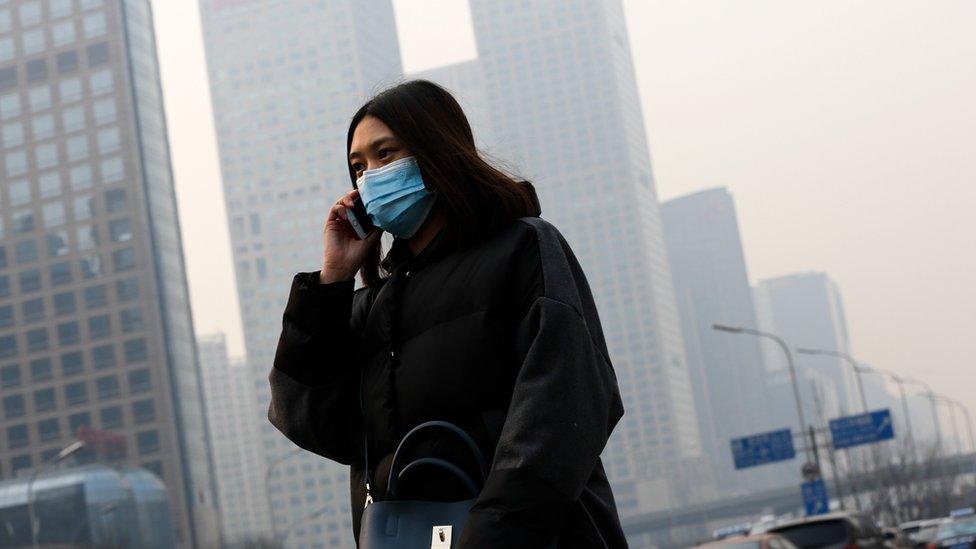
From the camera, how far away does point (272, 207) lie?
141875 mm

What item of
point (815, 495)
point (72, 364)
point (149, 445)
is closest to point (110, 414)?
point (149, 445)

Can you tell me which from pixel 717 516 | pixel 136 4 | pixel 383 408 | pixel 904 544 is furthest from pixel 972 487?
pixel 383 408

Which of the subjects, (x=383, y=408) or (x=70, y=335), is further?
(x=70, y=335)

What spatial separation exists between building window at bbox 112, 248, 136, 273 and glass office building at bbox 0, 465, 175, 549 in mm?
16251

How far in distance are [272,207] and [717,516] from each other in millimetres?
57931

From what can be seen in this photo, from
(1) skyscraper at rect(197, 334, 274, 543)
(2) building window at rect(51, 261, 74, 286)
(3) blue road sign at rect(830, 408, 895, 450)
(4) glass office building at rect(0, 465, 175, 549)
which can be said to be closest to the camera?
(3) blue road sign at rect(830, 408, 895, 450)

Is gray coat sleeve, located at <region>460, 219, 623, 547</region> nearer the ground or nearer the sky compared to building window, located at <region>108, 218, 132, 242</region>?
nearer the ground

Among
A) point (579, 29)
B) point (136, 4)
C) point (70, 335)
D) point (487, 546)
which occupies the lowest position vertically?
point (487, 546)

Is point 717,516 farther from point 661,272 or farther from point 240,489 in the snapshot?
point 240,489

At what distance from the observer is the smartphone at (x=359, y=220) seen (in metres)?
2.67

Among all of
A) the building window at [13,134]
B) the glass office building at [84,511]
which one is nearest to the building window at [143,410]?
the glass office building at [84,511]

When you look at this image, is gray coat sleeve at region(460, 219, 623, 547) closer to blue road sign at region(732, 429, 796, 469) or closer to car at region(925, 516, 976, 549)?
car at region(925, 516, 976, 549)

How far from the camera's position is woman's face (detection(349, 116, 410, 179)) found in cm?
253

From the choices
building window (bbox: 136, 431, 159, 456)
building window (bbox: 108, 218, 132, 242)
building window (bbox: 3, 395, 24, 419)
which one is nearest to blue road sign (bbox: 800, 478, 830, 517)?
building window (bbox: 136, 431, 159, 456)
